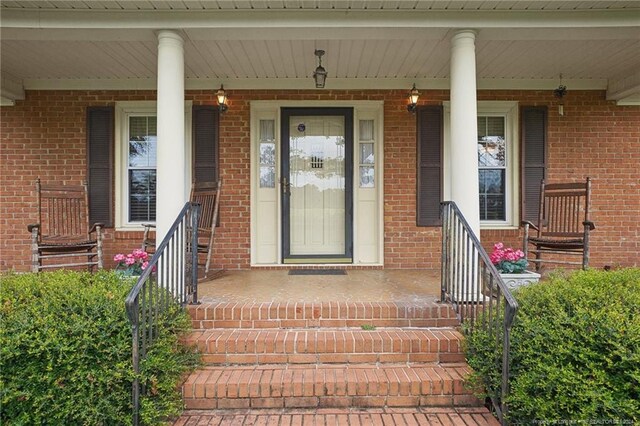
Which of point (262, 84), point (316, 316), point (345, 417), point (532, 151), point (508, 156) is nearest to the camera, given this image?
point (345, 417)

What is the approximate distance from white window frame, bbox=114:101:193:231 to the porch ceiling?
27cm

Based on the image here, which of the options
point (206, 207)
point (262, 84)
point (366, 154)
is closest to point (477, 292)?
point (366, 154)

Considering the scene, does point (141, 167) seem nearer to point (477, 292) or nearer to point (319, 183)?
point (319, 183)

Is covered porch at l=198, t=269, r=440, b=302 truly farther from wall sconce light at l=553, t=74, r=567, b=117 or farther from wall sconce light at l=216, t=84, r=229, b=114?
wall sconce light at l=553, t=74, r=567, b=117

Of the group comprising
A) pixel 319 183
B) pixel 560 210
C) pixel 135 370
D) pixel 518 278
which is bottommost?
pixel 135 370

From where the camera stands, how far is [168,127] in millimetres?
3271

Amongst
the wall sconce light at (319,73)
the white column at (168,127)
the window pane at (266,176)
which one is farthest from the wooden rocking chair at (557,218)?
the white column at (168,127)

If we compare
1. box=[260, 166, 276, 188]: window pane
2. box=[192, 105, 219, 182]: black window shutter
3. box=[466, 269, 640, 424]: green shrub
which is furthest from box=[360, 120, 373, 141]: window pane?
box=[466, 269, 640, 424]: green shrub

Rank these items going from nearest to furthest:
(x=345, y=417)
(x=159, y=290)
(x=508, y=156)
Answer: (x=345, y=417) → (x=159, y=290) → (x=508, y=156)

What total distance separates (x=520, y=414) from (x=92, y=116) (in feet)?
17.1

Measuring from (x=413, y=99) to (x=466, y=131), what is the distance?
1.51m

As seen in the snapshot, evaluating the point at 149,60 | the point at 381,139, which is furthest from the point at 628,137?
the point at 149,60

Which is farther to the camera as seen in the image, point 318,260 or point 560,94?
point 318,260

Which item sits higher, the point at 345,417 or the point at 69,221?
the point at 69,221
